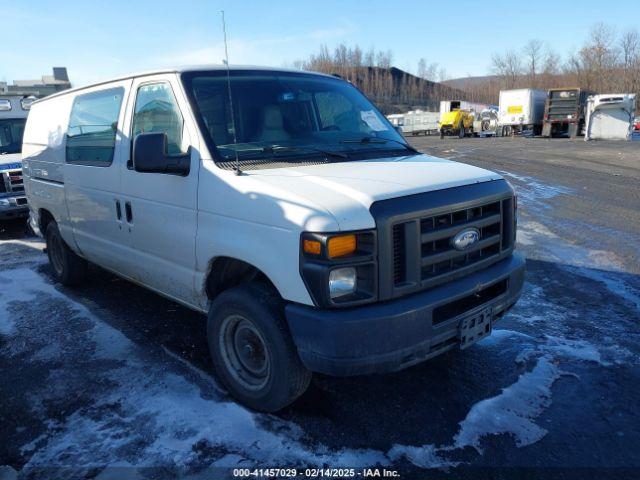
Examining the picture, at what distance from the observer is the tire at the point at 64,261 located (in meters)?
5.77

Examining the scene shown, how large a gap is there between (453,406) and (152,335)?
272 cm

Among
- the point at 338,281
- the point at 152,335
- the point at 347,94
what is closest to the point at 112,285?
the point at 152,335

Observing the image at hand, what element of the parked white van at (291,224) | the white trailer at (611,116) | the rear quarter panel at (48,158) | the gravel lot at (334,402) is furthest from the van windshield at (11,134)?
the white trailer at (611,116)

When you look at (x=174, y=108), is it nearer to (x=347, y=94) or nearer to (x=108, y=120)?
(x=108, y=120)

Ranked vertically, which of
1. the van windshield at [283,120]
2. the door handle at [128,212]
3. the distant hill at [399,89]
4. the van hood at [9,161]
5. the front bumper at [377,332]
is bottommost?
the front bumper at [377,332]

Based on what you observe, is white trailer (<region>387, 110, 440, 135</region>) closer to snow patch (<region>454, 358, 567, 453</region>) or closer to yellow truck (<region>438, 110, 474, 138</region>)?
yellow truck (<region>438, 110, 474, 138</region>)

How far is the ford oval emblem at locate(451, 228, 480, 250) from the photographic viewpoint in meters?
2.99

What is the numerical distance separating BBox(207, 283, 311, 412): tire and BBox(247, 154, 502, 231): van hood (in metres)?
0.68

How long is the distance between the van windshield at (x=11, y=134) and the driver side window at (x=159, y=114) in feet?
24.4

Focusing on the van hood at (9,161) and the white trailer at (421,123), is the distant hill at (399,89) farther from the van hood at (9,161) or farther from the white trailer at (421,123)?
the van hood at (9,161)

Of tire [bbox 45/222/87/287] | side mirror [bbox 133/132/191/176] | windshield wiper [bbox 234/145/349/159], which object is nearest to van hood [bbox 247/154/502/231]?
windshield wiper [bbox 234/145/349/159]

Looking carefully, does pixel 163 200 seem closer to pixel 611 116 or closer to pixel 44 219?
A: pixel 44 219

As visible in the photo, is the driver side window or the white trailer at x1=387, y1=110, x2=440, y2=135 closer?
the driver side window

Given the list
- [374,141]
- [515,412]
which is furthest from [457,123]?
[515,412]
